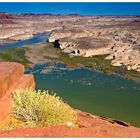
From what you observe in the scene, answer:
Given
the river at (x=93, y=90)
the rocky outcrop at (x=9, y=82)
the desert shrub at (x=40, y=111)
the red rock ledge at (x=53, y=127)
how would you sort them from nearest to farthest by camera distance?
1. the red rock ledge at (x=53, y=127)
2. the desert shrub at (x=40, y=111)
3. the rocky outcrop at (x=9, y=82)
4. the river at (x=93, y=90)

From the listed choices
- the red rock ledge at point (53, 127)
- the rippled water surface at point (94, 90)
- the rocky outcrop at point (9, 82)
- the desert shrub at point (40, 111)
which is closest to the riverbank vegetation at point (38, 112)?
the desert shrub at point (40, 111)

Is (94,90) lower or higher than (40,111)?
lower

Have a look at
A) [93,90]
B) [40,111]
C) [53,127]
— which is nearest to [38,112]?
[40,111]

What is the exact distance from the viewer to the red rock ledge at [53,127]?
55.8 feet

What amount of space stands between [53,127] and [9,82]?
13.7m

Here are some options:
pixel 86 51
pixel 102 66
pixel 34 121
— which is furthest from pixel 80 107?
→ pixel 86 51

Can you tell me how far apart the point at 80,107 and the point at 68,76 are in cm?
1337

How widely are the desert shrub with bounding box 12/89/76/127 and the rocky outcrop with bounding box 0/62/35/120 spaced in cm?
254

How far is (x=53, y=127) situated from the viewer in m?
17.5

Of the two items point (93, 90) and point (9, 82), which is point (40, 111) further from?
point (93, 90)

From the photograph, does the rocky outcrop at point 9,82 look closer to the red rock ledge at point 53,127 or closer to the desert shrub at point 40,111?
the red rock ledge at point 53,127

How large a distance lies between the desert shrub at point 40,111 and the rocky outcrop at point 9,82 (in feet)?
8.32

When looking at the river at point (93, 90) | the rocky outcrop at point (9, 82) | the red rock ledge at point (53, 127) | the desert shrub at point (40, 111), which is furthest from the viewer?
the river at point (93, 90)

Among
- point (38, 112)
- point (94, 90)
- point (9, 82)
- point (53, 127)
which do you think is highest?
point (53, 127)
